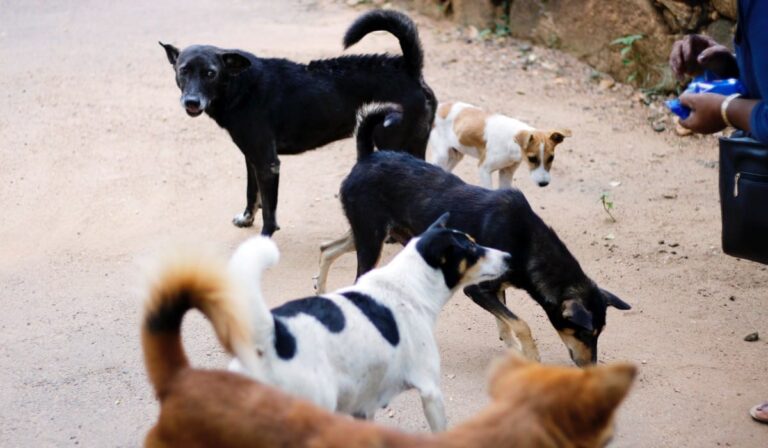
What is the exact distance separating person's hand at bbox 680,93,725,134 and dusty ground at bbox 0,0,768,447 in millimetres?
1434

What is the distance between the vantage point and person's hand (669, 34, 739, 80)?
4438 millimetres

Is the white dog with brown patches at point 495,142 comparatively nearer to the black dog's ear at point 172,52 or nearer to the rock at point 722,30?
the black dog's ear at point 172,52

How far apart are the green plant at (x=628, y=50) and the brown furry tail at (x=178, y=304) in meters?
7.93

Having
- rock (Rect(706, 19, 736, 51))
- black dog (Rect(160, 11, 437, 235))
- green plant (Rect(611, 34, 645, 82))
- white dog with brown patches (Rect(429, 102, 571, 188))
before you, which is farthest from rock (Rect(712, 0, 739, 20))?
black dog (Rect(160, 11, 437, 235))

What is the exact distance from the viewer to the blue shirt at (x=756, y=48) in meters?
3.63

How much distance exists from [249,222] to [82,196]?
4.85ft

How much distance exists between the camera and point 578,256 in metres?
6.55

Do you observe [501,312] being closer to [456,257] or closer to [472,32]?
[456,257]

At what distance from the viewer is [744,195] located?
401 centimetres

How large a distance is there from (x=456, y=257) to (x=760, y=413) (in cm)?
166

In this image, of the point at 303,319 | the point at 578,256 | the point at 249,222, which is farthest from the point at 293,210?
the point at 303,319

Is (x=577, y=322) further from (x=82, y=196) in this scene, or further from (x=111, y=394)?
(x=82, y=196)

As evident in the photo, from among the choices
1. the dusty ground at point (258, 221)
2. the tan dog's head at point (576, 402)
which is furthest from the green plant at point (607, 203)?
the tan dog's head at point (576, 402)

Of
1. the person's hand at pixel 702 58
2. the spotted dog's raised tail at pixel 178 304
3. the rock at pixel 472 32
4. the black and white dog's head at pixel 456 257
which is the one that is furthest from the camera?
the rock at pixel 472 32
